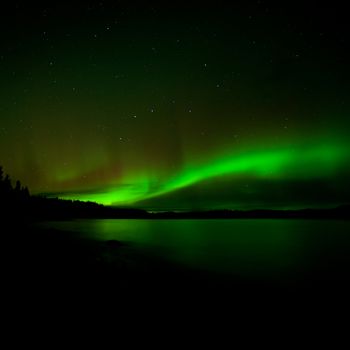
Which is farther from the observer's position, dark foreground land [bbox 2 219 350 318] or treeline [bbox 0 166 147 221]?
treeline [bbox 0 166 147 221]

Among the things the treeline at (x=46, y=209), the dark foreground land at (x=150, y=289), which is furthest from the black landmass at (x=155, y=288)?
the treeline at (x=46, y=209)

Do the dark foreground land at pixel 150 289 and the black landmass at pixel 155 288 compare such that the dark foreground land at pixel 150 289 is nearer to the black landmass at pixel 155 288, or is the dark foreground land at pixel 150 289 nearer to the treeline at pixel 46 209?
the black landmass at pixel 155 288

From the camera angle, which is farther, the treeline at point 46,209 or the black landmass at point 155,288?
the treeline at point 46,209

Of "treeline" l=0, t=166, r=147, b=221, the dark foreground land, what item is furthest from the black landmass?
"treeline" l=0, t=166, r=147, b=221

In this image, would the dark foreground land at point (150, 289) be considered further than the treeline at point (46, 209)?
No

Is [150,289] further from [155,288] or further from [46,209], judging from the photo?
[46,209]

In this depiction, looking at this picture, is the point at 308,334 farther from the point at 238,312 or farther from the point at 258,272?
the point at 258,272

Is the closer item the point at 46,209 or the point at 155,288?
the point at 155,288

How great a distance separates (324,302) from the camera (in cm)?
1077

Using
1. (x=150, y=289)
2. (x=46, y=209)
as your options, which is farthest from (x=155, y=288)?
(x=46, y=209)

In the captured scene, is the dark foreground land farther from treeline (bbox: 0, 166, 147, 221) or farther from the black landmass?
treeline (bbox: 0, 166, 147, 221)

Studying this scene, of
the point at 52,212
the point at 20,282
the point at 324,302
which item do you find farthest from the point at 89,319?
the point at 52,212

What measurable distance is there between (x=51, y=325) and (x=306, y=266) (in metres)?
18.6

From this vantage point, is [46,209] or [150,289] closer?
[150,289]
